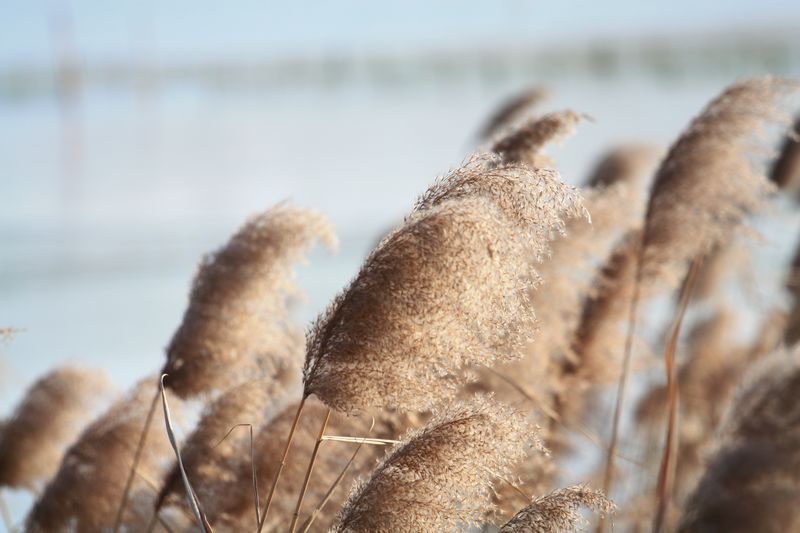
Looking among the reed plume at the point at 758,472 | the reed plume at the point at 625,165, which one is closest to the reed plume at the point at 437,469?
the reed plume at the point at 758,472

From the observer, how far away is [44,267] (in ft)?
34.3

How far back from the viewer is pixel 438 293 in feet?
5.08

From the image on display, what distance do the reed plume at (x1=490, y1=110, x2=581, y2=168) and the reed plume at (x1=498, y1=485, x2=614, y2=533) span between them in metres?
0.67

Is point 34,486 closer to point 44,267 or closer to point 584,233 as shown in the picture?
point 584,233

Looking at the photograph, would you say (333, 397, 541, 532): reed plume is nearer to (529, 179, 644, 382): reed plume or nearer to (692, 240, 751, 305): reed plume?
(529, 179, 644, 382): reed plume

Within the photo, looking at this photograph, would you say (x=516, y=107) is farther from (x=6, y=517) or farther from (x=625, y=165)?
(x=6, y=517)

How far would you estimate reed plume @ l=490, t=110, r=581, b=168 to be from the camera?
78.2 inches

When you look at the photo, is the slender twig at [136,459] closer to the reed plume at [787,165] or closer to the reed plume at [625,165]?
the reed plume at [625,165]

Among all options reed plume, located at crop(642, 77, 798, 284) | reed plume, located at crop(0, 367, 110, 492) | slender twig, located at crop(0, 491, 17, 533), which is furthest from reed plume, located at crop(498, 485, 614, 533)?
slender twig, located at crop(0, 491, 17, 533)

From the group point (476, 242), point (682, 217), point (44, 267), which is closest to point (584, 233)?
point (682, 217)

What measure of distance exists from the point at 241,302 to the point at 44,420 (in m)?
0.86

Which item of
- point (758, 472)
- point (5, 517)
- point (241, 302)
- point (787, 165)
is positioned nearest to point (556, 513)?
point (758, 472)

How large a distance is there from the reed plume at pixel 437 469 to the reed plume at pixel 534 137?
0.56 m

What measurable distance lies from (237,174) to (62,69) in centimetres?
207
